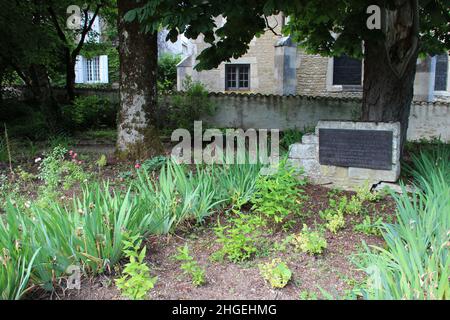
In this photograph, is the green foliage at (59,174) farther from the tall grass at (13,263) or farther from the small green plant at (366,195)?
the small green plant at (366,195)

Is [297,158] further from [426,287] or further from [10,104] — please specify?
[10,104]

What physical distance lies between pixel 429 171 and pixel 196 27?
3074mm

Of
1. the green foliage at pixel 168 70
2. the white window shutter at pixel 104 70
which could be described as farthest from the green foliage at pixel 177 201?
the white window shutter at pixel 104 70

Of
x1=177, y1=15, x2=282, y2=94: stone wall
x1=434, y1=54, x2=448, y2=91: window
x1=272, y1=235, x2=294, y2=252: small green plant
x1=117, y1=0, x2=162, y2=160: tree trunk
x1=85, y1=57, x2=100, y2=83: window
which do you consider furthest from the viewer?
x1=85, y1=57, x2=100, y2=83: window

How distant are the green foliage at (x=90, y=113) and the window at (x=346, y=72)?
30.5ft

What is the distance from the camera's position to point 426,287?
255 cm

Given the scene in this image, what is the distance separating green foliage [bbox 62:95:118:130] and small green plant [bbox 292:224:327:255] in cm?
1007

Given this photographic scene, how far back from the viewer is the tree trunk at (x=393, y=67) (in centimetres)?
555

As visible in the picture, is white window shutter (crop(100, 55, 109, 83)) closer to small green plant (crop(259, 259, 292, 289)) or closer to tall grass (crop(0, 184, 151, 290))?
tall grass (crop(0, 184, 151, 290))

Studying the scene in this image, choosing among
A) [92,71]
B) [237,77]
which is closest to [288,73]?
[237,77]

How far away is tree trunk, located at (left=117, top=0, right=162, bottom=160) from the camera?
21.4 ft

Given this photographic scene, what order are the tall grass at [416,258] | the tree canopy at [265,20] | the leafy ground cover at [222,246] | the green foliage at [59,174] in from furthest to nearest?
the green foliage at [59,174] < the tree canopy at [265,20] < the leafy ground cover at [222,246] < the tall grass at [416,258]

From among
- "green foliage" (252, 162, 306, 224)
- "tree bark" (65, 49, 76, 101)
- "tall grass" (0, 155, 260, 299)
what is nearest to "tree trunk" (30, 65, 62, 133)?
"tree bark" (65, 49, 76, 101)

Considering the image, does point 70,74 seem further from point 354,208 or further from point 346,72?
point 354,208
